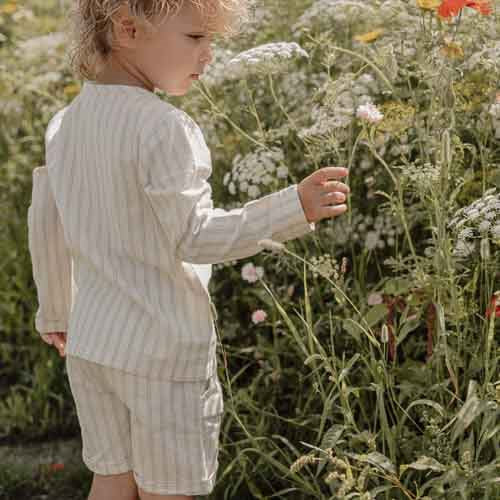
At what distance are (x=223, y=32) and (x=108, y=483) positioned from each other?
1.04 m

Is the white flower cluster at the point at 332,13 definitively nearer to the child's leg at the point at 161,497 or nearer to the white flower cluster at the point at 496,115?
the white flower cluster at the point at 496,115

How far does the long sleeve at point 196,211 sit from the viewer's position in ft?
6.29

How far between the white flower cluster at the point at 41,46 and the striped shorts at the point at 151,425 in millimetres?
2103

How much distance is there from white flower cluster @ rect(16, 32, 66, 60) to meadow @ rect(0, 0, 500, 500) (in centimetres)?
20

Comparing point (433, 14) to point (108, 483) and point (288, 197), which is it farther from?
point (108, 483)

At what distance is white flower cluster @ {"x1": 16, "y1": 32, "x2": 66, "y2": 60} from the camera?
3.97m

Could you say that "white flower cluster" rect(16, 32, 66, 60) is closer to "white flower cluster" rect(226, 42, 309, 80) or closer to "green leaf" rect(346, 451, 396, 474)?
"white flower cluster" rect(226, 42, 309, 80)

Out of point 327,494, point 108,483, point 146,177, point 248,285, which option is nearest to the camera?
point 146,177

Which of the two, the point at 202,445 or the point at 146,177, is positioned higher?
the point at 146,177

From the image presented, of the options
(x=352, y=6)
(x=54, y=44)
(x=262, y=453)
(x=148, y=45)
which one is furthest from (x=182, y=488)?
(x=54, y=44)

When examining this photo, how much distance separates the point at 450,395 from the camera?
96.7 inches

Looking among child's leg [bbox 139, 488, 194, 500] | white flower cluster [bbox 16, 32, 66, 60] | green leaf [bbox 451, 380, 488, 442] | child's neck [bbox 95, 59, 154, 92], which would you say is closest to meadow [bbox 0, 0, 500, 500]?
green leaf [bbox 451, 380, 488, 442]

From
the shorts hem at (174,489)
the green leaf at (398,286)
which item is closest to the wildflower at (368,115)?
the green leaf at (398,286)

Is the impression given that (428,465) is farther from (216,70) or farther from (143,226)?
(216,70)
